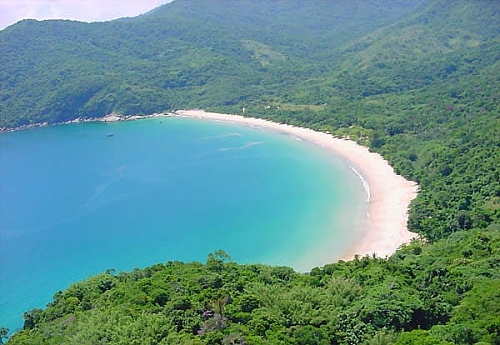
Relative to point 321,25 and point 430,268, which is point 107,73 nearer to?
point 321,25

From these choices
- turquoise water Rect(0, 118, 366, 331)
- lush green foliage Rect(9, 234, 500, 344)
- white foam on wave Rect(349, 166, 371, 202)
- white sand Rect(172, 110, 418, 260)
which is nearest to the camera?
lush green foliage Rect(9, 234, 500, 344)

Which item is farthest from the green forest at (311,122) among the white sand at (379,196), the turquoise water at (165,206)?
the turquoise water at (165,206)

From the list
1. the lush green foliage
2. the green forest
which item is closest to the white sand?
the green forest

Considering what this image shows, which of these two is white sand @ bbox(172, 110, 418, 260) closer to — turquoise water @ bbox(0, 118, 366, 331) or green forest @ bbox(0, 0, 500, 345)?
green forest @ bbox(0, 0, 500, 345)

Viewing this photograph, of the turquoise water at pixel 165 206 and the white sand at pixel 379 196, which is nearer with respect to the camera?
the white sand at pixel 379 196

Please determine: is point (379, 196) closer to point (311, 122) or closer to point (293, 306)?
point (293, 306)

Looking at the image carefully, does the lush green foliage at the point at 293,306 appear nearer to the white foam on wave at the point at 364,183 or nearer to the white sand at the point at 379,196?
the white sand at the point at 379,196
